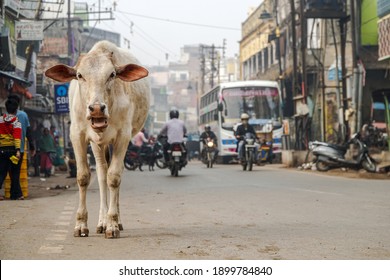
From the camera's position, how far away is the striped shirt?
1152 centimetres

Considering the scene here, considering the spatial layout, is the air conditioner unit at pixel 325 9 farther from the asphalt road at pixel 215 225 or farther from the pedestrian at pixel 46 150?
the asphalt road at pixel 215 225

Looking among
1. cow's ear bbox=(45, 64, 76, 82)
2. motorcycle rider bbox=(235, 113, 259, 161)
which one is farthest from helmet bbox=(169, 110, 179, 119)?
cow's ear bbox=(45, 64, 76, 82)

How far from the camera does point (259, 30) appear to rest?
56.8 meters

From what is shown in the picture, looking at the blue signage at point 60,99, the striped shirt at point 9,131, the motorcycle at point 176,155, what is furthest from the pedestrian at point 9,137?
the blue signage at point 60,99

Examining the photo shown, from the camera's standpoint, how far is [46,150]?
21.4m

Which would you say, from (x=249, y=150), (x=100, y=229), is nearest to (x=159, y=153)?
(x=249, y=150)

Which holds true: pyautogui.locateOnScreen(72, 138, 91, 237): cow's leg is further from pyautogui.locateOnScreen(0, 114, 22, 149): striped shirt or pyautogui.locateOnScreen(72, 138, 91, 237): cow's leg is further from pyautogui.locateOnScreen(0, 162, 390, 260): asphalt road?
pyautogui.locateOnScreen(0, 114, 22, 149): striped shirt

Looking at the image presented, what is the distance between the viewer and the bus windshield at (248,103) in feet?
102

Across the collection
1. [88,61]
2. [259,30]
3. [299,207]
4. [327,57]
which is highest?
[259,30]

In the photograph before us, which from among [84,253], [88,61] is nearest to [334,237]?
[84,253]

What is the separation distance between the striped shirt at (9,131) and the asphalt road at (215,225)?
38.8 inches

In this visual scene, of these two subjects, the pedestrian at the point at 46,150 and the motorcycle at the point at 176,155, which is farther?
the pedestrian at the point at 46,150

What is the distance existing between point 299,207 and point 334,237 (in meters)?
3.30
